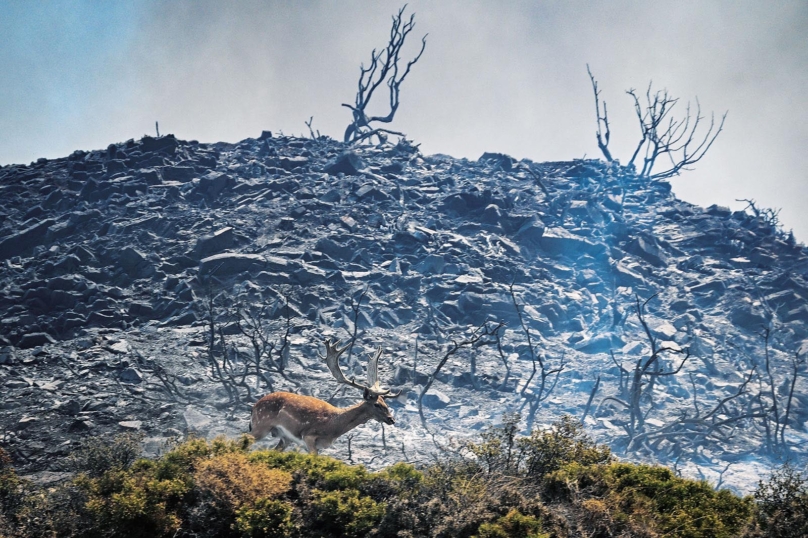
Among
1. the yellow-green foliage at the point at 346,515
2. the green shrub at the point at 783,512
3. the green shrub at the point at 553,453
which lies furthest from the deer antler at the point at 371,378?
the green shrub at the point at 783,512

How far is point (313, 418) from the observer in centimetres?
1191

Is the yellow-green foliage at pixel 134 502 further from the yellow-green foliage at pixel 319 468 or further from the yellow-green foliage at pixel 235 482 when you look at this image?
the yellow-green foliage at pixel 319 468

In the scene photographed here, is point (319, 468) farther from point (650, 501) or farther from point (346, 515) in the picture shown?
point (650, 501)

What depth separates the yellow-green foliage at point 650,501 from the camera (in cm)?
678

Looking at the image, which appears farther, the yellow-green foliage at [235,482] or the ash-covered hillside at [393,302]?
the ash-covered hillside at [393,302]

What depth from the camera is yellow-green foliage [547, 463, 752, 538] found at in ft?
22.2

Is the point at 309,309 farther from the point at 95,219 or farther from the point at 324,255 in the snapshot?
the point at 95,219

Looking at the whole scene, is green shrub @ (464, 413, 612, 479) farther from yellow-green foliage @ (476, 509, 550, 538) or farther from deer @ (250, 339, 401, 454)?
deer @ (250, 339, 401, 454)

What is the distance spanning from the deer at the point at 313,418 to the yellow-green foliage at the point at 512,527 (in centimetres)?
492

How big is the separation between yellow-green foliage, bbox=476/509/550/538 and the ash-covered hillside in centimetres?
1255

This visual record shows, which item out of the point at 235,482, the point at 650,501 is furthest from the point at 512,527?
the point at 235,482

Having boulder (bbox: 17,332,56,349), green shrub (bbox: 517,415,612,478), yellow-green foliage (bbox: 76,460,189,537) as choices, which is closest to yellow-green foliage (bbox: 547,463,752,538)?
green shrub (bbox: 517,415,612,478)

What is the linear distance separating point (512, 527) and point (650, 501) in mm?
1785

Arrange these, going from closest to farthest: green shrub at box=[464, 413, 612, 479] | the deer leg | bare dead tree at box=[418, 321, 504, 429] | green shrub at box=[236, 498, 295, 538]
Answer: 1. green shrub at box=[236, 498, 295, 538]
2. green shrub at box=[464, 413, 612, 479]
3. the deer leg
4. bare dead tree at box=[418, 321, 504, 429]
